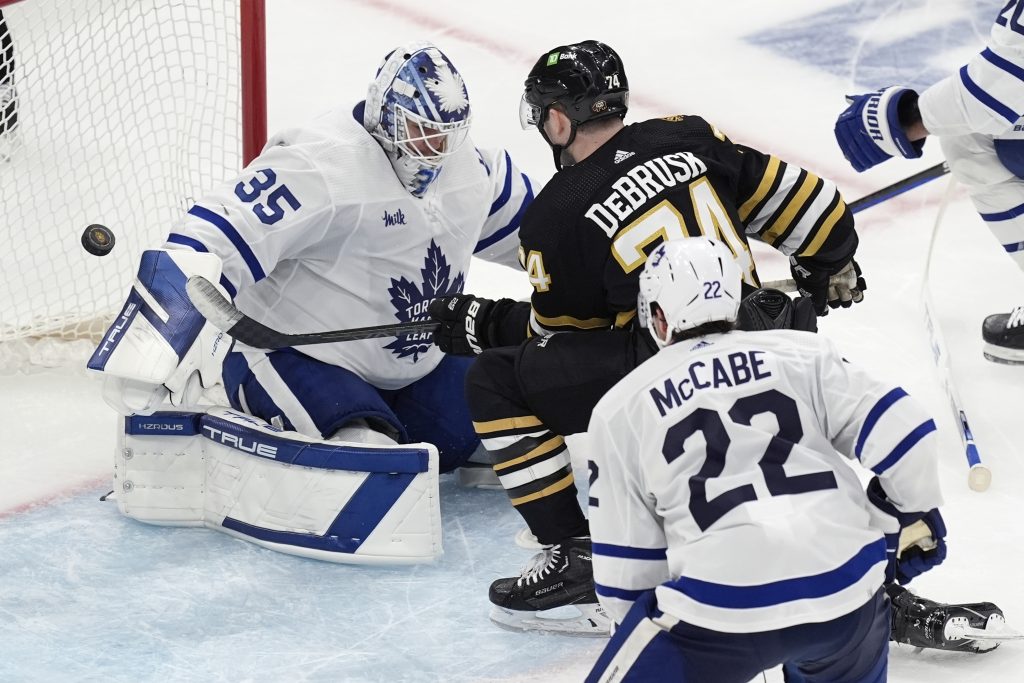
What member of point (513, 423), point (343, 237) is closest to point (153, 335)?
point (343, 237)

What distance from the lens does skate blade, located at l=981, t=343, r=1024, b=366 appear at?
3402 mm

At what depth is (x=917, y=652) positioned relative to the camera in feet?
7.86

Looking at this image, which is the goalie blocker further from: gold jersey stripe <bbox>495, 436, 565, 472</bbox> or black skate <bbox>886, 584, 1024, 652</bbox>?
black skate <bbox>886, 584, 1024, 652</bbox>

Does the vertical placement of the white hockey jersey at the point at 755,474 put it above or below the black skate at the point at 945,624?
above

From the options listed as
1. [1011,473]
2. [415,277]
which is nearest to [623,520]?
[415,277]

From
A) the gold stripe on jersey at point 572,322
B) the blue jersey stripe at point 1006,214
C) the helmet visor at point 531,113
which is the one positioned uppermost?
the helmet visor at point 531,113

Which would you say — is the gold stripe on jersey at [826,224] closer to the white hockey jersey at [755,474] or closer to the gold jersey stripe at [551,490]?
the gold jersey stripe at [551,490]

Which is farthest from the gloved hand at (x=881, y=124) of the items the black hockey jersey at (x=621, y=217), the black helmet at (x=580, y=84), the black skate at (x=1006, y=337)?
the black helmet at (x=580, y=84)

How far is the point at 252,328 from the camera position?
2730mm

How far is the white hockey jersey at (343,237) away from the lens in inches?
108

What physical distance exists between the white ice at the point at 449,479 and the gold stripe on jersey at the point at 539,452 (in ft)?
0.93

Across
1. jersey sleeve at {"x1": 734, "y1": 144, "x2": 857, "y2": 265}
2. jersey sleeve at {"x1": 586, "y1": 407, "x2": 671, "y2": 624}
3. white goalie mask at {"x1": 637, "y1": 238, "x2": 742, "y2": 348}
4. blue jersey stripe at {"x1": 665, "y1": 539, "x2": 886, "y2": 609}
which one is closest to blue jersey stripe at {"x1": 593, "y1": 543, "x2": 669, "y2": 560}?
jersey sleeve at {"x1": 586, "y1": 407, "x2": 671, "y2": 624}

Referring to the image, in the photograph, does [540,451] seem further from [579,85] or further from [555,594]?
[579,85]

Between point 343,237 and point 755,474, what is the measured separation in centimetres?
126
